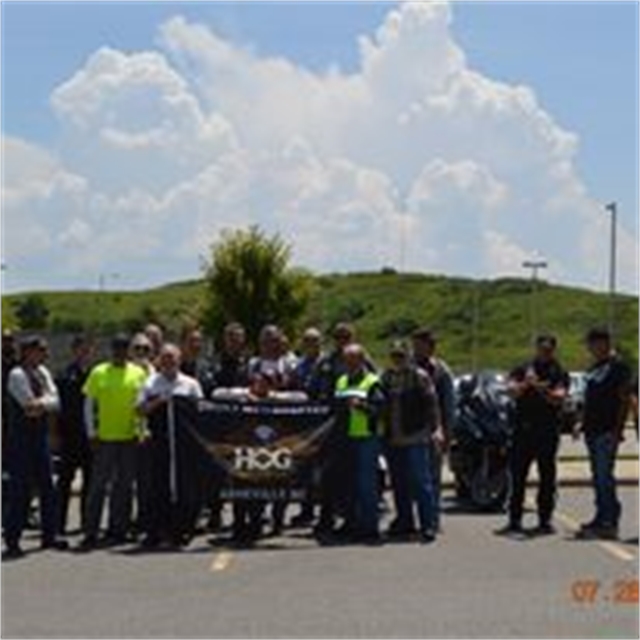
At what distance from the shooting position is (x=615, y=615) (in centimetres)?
1140

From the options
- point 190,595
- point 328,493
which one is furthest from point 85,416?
point 190,595

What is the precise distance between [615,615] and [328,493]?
18.0 feet

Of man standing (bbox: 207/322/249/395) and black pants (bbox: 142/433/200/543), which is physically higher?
man standing (bbox: 207/322/249/395)

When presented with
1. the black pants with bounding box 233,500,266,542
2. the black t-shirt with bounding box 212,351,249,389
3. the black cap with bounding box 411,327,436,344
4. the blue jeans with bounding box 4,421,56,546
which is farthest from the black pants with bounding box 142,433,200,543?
the black cap with bounding box 411,327,436,344

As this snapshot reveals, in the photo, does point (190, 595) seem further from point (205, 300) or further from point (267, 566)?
point (205, 300)

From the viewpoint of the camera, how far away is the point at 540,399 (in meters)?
16.9

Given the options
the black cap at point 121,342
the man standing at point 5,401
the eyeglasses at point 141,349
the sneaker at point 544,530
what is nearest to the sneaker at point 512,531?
the sneaker at point 544,530

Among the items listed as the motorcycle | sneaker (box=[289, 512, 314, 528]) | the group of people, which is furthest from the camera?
the motorcycle

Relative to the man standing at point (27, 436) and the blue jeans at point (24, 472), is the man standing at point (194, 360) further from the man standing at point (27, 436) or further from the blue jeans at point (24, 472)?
the blue jeans at point (24, 472)

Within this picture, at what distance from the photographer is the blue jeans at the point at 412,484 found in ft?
53.4

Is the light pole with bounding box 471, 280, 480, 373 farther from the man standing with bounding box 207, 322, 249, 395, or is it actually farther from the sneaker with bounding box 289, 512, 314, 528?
the man standing with bounding box 207, 322, 249, 395

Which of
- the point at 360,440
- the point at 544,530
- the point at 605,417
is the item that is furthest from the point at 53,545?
the point at 605,417

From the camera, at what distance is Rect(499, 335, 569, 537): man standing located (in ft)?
55.3

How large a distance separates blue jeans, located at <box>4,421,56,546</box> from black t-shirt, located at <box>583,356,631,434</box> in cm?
513
